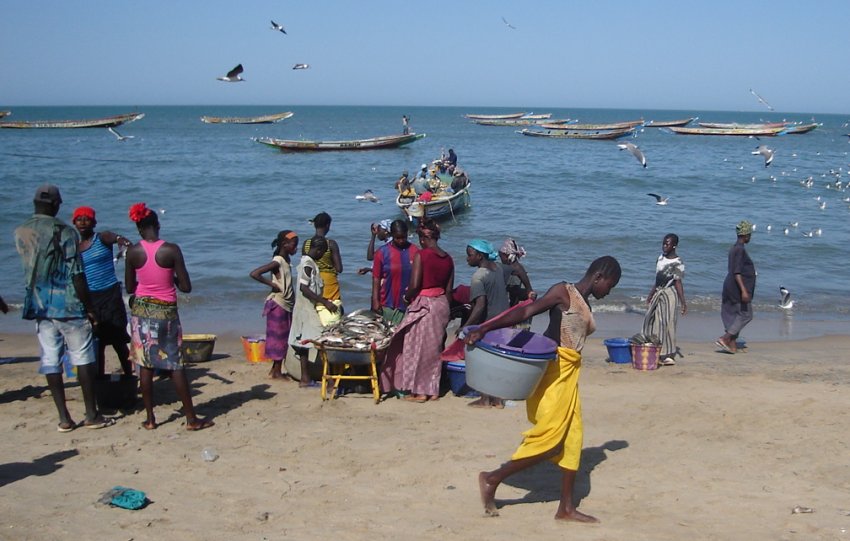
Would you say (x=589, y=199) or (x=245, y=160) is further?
(x=245, y=160)

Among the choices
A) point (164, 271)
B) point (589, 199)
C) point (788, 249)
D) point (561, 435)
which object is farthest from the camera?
point (589, 199)

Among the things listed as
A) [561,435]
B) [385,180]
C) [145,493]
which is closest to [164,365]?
[145,493]

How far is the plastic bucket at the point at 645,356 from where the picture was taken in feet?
28.8

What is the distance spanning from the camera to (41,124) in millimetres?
82375

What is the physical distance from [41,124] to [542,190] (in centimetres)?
6602

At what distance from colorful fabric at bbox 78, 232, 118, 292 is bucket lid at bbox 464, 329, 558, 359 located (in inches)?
137

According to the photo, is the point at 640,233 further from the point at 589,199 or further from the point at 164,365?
the point at 164,365

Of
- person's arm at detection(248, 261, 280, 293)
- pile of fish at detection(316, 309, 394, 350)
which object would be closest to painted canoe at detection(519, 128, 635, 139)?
person's arm at detection(248, 261, 280, 293)

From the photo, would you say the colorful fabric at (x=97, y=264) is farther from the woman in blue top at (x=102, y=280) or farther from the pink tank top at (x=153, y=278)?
the pink tank top at (x=153, y=278)

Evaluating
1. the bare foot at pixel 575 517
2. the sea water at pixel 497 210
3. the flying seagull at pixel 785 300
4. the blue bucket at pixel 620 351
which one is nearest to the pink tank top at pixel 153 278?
the bare foot at pixel 575 517

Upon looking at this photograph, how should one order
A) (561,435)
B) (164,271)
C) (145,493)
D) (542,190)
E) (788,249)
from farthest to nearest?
(542,190) < (788,249) < (164,271) < (145,493) < (561,435)

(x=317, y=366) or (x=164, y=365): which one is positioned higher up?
(x=164, y=365)

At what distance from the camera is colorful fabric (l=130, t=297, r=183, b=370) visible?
6078 millimetres

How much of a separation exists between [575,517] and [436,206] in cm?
1879
